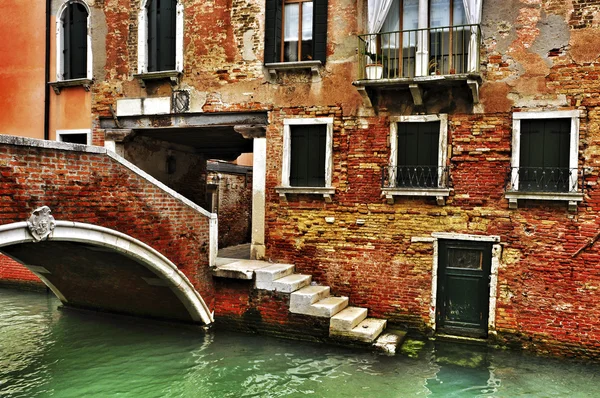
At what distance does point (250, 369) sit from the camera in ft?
23.0

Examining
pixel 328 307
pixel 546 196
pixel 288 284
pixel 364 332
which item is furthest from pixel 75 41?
pixel 546 196

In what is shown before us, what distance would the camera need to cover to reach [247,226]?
14.7 m

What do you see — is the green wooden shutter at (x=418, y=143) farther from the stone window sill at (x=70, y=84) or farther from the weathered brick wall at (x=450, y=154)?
the stone window sill at (x=70, y=84)

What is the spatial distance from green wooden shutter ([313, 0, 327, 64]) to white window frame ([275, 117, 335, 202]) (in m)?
1.05

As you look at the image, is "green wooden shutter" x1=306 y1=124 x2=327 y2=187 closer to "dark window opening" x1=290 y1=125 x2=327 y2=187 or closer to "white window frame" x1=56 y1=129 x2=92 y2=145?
"dark window opening" x1=290 y1=125 x2=327 y2=187

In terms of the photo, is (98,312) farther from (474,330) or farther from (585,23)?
(585,23)

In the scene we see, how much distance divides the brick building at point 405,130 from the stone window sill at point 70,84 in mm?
50

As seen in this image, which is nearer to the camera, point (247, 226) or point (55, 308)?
point (55, 308)

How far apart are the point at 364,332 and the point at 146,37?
6852 mm

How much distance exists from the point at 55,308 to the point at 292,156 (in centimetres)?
588

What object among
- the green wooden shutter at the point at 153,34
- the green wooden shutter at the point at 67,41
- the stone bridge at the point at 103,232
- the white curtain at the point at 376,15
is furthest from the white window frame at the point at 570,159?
the green wooden shutter at the point at 67,41

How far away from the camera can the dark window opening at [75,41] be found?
1023cm

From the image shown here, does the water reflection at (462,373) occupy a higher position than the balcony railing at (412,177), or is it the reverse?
the balcony railing at (412,177)

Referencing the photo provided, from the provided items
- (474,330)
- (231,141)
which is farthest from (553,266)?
(231,141)
